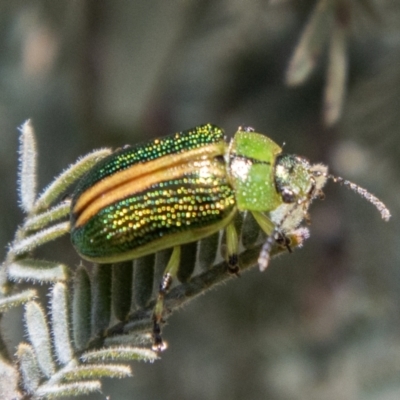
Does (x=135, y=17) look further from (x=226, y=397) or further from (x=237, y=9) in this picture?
(x=226, y=397)

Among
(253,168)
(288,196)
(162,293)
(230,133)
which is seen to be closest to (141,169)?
(253,168)

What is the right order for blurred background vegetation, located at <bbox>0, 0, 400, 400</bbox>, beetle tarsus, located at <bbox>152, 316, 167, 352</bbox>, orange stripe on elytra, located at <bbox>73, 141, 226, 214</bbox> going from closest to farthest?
1. beetle tarsus, located at <bbox>152, 316, 167, 352</bbox>
2. orange stripe on elytra, located at <bbox>73, 141, 226, 214</bbox>
3. blurred background vegetation, located at <bbox>0, 0, 400, 400</bbox>

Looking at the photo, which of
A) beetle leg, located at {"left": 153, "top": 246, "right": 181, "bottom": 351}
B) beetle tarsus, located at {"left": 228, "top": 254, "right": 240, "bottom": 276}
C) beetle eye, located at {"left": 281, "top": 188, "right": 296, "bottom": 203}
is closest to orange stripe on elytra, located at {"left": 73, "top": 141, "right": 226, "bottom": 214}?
beetle eye, located at {"left": 281, "top": 188, "right": 296, "bottom": 203}

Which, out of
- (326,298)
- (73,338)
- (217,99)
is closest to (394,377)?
(326,298)

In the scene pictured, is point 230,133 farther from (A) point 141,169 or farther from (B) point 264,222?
(B) point 264,222

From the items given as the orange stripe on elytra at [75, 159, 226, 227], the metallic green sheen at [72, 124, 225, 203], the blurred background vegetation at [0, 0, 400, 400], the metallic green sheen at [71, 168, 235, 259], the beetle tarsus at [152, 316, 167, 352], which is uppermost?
the blurred background vegetation at [0, 0, 400, 400]

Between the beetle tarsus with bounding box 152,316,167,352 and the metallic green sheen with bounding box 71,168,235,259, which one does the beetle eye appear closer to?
the metallic green sheen with bounding box 71,168,235,259
